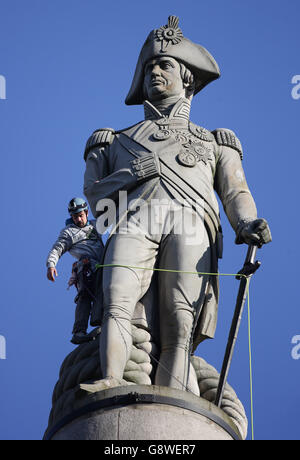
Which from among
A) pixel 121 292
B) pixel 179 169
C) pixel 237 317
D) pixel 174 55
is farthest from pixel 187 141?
pixel 237 317

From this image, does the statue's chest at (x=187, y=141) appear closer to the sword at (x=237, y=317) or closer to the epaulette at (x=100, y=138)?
the epaulette at (x=100, y=138)

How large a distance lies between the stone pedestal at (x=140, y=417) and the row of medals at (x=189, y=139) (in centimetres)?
387

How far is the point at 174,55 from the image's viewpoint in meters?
14.3

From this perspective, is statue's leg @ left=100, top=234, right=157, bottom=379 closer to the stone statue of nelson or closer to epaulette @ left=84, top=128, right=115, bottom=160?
the stone statue of nelson

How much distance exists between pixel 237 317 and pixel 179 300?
839 millimetres

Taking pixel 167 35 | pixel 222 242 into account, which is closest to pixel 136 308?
pixel 222 242

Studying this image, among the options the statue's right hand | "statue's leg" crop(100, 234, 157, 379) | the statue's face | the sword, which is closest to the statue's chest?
the statue's face

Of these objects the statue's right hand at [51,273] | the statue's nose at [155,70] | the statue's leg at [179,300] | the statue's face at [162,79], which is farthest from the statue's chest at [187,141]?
the statue's right hand at [51,273]

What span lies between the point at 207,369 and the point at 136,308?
1.26 metres

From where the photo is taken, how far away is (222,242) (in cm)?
1271

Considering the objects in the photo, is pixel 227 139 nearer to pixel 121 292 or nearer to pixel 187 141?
pixel 187 141

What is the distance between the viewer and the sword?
1111 centimetres

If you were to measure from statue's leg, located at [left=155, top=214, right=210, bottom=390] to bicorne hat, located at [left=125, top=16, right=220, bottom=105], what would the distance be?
319cm

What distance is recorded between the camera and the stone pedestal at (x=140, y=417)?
31.6 ft
